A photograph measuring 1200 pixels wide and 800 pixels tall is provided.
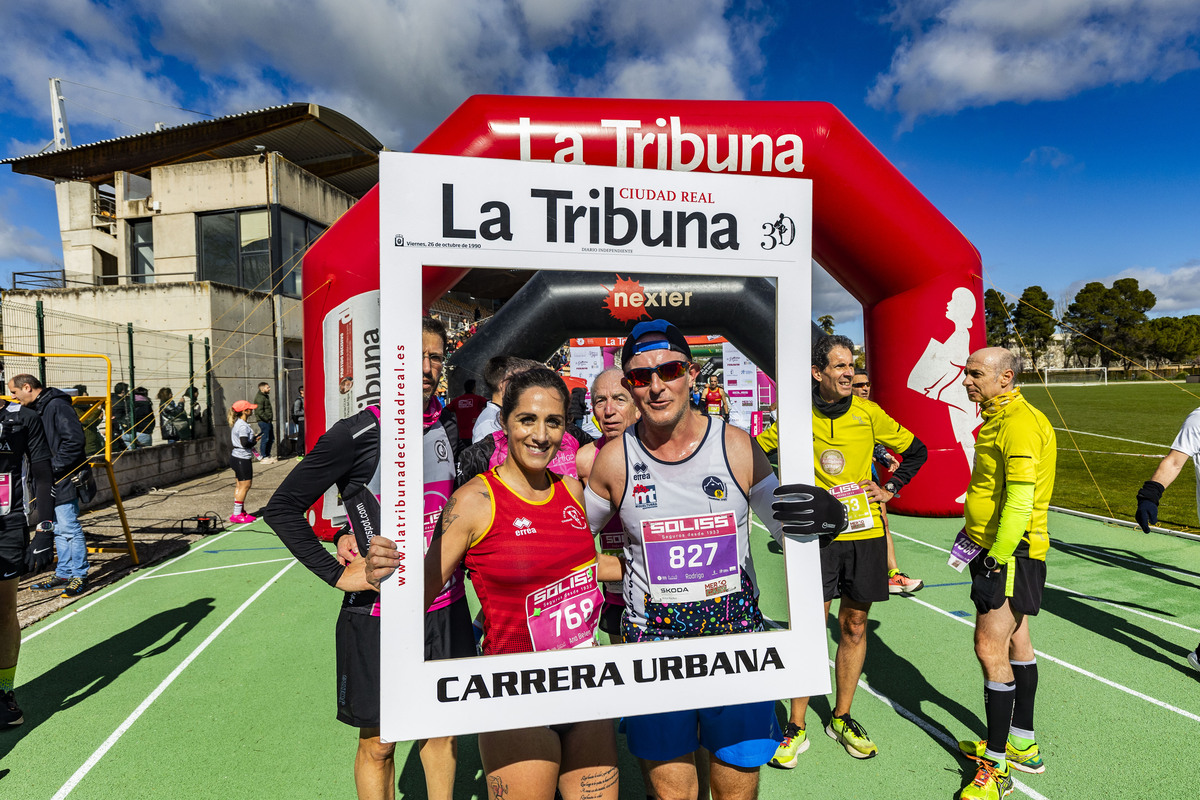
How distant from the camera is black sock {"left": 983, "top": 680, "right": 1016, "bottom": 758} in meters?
2.65

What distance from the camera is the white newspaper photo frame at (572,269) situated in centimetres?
152

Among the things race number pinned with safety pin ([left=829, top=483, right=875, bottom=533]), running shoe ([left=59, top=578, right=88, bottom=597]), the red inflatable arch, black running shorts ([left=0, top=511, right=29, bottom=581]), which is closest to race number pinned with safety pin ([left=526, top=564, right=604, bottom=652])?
race number pinned with safety pin ([left=829, top=483, right=875, bottom=533])

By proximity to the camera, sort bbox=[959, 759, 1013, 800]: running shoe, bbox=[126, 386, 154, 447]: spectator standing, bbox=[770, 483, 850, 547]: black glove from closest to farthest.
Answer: bbox=[770, 483, 850, 547]: black glove, bbox=[959, 759, 1013, 800]: running shoe, bbox=[126, 386, 154, 447]: spectator standing

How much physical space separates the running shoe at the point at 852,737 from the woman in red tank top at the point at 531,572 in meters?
1.83

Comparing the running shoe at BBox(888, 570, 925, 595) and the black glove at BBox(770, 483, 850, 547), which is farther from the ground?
the black glove at BBox(770, 483, 850, 547)

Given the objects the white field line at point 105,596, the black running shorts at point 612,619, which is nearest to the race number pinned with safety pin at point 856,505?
the black running shorts at point 612,619

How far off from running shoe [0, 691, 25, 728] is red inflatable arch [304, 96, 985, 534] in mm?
2610

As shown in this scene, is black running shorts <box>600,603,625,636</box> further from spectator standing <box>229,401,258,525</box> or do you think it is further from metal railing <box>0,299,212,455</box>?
metal railing <box>0,299,212,455</box>

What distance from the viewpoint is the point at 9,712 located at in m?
3.39

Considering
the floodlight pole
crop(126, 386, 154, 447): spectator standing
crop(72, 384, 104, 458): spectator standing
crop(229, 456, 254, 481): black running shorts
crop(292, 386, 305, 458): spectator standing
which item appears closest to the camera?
crop(72, 384, 104, 458): spectator standing

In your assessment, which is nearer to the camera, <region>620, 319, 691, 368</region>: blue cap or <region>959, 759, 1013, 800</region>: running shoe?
<region>620, 319, 691, 368</region>: blue cap

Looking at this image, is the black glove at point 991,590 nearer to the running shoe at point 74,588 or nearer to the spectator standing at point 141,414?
the running shoe at point 74,588

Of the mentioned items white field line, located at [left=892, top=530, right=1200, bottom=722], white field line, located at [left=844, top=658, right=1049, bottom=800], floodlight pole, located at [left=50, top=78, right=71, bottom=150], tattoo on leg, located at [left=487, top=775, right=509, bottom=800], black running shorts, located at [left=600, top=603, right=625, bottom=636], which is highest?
floodlight pole, located at [left=50, top=78, right=71, bottom=150]

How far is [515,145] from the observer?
16.0 ft
